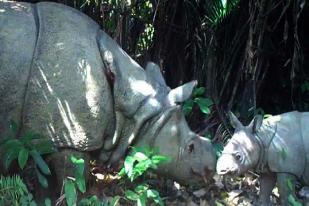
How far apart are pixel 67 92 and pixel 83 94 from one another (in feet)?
0.41

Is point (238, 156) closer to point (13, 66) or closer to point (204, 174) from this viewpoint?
point (204, 174)

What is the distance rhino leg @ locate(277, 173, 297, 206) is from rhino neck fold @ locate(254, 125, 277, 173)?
0.50 ft

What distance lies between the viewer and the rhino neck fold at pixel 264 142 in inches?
206

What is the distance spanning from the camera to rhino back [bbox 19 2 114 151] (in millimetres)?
4910

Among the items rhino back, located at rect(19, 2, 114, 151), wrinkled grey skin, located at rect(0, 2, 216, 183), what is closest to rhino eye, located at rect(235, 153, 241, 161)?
wrinkled grey skin, located at rect(0, 2, 216, 183)

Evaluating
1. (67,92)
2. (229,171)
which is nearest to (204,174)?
(229,171)

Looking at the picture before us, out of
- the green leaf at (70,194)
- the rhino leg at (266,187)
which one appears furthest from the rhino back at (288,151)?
the green leaf at (70,194)

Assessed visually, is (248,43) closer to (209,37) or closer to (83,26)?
(209,37)

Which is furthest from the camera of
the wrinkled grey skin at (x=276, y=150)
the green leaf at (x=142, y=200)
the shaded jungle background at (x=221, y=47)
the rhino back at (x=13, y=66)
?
the shaded jungle background at (x=221, y=47)

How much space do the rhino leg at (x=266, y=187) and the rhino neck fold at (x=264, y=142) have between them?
0.57 ft

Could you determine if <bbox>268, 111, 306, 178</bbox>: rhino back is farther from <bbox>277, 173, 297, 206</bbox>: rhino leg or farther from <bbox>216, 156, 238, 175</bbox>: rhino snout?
<bbox>216, 156, 238, 175</bbox>: rhino snout

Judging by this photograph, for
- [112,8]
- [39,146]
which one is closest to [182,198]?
[39,146]

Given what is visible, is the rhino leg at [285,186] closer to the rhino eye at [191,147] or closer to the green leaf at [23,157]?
the rhino eye at [191,147]

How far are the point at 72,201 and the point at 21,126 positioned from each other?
1030 millimetres
